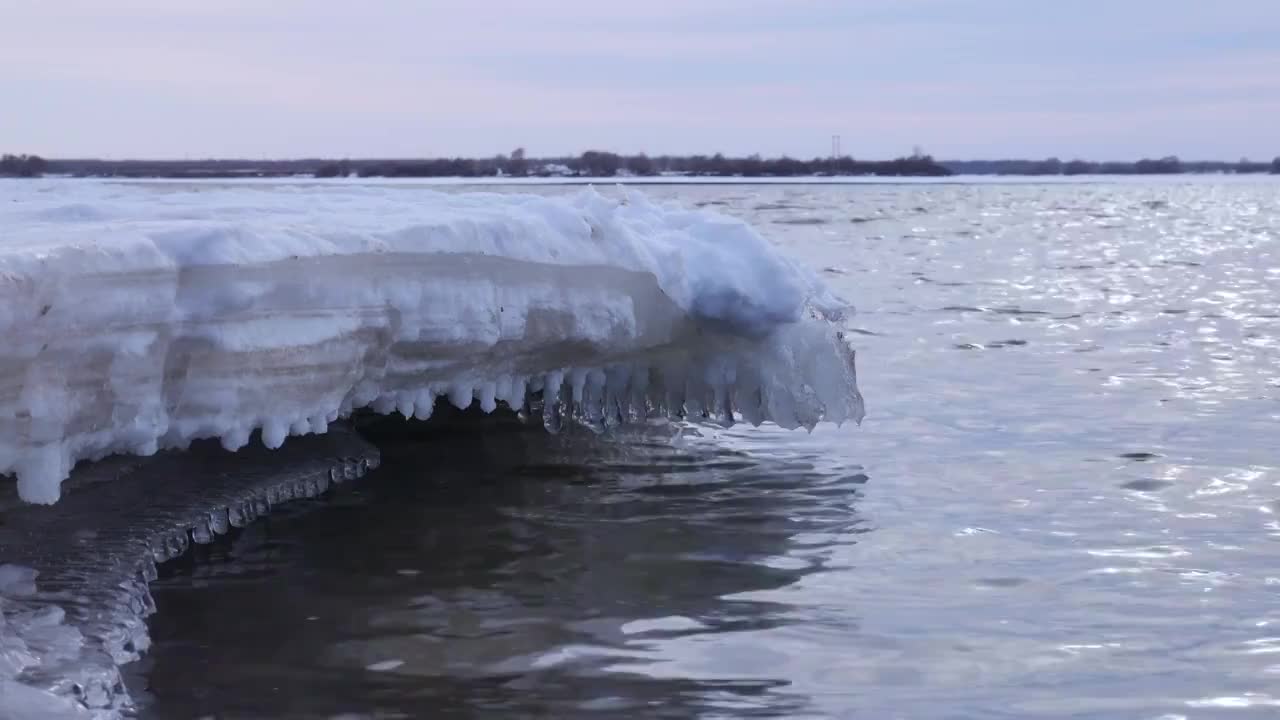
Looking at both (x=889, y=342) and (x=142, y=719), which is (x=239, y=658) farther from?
(x=889, y=342)

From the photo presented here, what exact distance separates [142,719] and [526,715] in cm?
104

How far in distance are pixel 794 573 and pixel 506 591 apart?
3.65 ft

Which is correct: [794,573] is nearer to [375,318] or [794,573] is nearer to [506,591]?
[506,591]

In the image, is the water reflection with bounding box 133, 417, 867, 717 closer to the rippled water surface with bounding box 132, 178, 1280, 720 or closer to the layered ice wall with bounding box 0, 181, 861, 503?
the rippled water surface with bounding box 132, 178, 1280, 720

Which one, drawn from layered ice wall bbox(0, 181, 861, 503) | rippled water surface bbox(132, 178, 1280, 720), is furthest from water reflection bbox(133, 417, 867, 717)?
layered ice wall bbox(0, 181, 861, 503)

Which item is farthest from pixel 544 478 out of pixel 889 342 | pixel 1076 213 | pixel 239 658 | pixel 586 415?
pixel 1076 213

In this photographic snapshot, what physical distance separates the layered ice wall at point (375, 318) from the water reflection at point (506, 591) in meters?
0.55

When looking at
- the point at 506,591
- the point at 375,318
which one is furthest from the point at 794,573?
the point at 375,318

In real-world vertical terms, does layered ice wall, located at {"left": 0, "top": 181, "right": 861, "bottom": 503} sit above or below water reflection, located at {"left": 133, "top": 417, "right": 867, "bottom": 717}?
above

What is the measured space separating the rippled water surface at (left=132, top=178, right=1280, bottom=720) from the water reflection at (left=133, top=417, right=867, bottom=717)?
0.05ft

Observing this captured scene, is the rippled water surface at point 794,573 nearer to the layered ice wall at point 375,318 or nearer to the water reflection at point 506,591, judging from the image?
the water reflection at point 506,591

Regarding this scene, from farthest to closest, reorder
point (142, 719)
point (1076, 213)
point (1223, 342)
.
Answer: point (1076, 213)
point (1223, 342)
point (142, 719)

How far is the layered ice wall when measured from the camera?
440 cm

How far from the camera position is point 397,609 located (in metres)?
5.16
